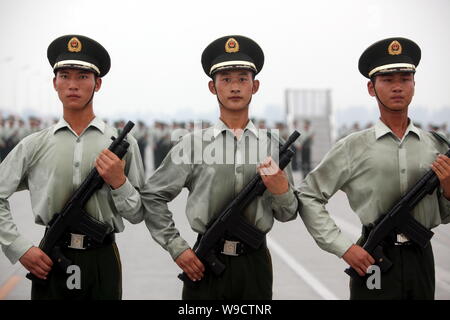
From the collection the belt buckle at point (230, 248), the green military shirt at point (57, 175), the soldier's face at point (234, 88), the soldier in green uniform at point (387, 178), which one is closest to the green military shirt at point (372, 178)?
the soldier in green uniform at point (387, 178)

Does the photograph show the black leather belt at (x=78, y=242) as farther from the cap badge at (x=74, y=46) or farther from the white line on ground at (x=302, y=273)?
the white line on ground at (x=302, y=273)

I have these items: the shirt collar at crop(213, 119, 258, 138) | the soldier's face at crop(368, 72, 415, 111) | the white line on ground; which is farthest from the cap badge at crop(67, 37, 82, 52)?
the white line on ground

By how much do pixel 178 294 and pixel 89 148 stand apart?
3892 mm

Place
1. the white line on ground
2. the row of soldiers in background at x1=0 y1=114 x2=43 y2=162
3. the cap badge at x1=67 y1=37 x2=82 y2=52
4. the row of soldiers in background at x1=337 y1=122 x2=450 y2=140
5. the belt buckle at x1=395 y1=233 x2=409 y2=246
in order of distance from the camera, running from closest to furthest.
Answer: the belt buckle at x1=395 y1=233 x2=409 y2=246 < the cap badge at x1=67 y1=37 x2=82 y2=52 < the white line on ground < the row of soldiers in background at x1=337 y1=122 x2=450 y2=140 < the row of soldiers in background at x1=0 y1=114 x2=43 y2=162

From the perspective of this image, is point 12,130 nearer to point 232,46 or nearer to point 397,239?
point 232,46

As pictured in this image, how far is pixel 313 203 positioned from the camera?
4.70 meters

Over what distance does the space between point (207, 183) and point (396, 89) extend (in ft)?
4.36

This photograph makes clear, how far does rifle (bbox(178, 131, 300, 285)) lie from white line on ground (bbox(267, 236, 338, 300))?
364cm

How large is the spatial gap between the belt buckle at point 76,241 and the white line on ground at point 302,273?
4.00 m

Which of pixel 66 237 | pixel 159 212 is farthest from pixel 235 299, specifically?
pixel 66 237

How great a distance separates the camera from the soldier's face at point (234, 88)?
15.1ft

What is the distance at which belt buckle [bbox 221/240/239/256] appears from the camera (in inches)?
183

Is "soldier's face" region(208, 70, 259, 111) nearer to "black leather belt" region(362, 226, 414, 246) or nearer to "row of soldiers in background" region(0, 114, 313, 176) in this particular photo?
"black leather belt" region(362, 226, 414, 246)
